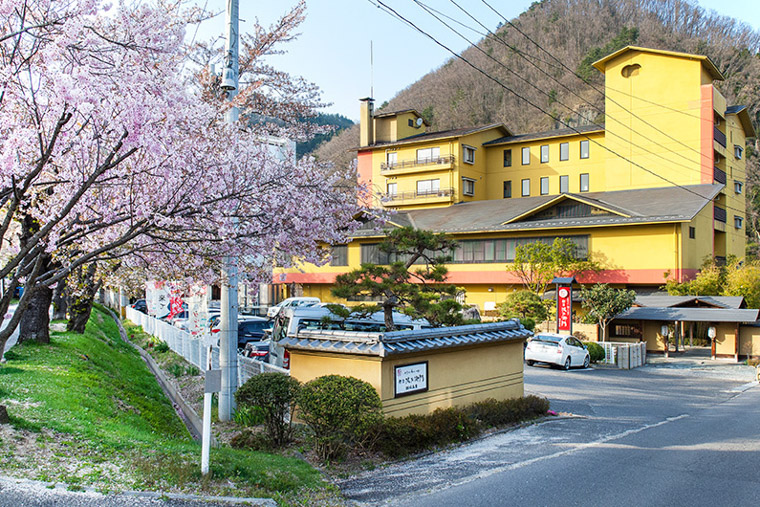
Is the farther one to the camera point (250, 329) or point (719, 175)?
point (719, 175)

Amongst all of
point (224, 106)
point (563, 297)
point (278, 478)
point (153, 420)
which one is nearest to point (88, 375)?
point (153, 420)

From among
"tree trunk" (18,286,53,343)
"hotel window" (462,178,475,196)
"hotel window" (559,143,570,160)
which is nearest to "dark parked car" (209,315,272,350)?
"tree trunk" (18,286,53,343)

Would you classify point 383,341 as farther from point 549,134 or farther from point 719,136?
point 549,134

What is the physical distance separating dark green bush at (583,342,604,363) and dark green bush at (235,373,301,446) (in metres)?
19.8

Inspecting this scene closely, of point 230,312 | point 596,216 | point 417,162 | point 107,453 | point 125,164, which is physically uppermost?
point 417,162

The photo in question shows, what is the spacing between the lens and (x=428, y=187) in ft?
173

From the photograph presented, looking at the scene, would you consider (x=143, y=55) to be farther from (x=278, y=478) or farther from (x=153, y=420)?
(x=153, y=420)

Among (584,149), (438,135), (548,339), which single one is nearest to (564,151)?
(584,149)

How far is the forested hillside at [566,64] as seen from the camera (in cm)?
6951

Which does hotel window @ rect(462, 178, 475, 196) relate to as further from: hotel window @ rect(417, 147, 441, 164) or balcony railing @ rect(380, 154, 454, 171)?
hotel window @ rect(417, 147, 441, 164)

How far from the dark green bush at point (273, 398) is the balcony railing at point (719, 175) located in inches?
1648

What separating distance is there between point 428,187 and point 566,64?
1704 inches

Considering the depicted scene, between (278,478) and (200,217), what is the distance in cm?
343

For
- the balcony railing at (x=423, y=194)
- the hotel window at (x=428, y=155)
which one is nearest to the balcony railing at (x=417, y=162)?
the hotel window at (x=428, y=155)
